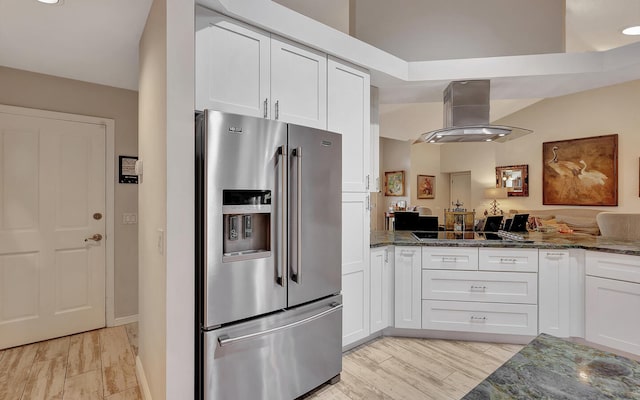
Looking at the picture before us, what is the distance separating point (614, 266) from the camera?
2537 millimetres

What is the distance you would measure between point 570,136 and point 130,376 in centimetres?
848

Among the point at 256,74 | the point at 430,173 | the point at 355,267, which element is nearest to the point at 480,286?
the point at 355,267

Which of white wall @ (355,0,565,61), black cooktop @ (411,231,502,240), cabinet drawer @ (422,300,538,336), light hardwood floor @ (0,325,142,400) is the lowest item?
light hardwood floor @ (0,325,142,400)

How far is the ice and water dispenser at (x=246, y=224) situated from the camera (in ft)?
5.52

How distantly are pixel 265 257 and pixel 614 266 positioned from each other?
2685 millimetres

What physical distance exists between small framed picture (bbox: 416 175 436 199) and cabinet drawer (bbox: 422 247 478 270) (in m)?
7.07

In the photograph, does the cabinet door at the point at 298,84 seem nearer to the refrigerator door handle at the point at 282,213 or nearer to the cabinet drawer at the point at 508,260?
the refrigerator door handle at the point at 282,213

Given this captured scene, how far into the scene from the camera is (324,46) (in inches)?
90.4

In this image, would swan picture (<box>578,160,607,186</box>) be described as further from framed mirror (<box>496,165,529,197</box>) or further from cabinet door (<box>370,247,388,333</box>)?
cabinet door (<box>370,247,388,333</box>)

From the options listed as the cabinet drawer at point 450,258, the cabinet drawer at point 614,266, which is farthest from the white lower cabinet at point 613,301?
the cabinet drawer at point 450,258

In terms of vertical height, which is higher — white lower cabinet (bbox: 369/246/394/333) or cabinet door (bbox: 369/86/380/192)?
cabinet door (bbox: 369/86/380/192)

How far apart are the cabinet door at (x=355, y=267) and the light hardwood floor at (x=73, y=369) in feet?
4.98

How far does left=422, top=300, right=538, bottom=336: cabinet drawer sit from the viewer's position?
2777 mm

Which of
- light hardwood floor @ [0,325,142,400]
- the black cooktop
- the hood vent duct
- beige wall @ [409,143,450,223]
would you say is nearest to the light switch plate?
light hardwood floor @ [0,325,142,400]
